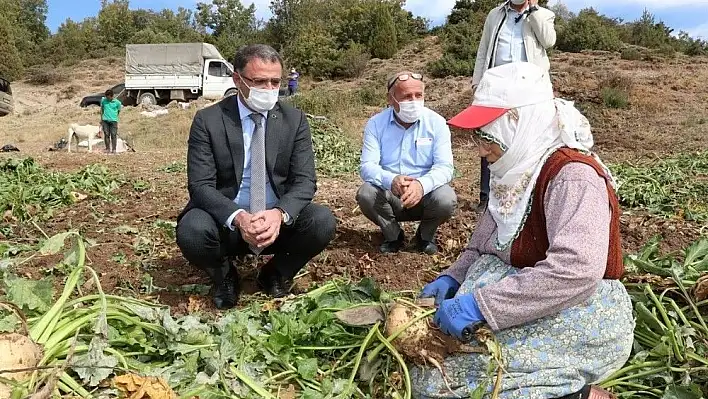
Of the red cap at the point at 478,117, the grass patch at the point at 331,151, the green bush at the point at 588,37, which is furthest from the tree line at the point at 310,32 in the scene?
the red cap at the point at 478,117

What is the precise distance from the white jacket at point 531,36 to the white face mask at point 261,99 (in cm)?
228

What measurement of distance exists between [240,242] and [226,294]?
27 centimetres

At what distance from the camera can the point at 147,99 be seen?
78.8 feet

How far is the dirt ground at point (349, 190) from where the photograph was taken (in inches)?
148

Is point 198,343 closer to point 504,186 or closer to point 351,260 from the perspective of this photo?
point 504,186

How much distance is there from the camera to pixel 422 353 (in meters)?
1.95

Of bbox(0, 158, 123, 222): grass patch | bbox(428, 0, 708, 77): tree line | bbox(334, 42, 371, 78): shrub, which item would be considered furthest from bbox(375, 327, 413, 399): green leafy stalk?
bbox(334, 42, 371, 78): shrub

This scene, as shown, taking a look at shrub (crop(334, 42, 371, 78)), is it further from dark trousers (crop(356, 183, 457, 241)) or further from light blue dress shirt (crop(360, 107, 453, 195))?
dark trousers (crop(356, 183, 457, 241))

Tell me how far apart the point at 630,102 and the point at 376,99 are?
6.91m

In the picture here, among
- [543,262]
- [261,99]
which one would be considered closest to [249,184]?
[261,99]

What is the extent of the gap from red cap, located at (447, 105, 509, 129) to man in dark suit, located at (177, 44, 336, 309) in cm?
137

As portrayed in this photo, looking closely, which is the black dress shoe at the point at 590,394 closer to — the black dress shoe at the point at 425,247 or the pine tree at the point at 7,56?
the black dress shoe at the point at 425,247

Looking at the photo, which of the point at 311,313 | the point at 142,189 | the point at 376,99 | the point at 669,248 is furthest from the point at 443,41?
the point at 311,313

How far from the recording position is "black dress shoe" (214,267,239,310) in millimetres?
3205
